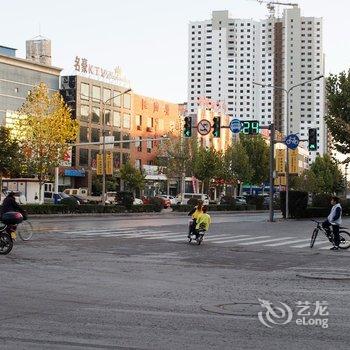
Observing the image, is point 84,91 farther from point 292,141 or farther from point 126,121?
point 292,141

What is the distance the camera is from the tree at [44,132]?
56.3m

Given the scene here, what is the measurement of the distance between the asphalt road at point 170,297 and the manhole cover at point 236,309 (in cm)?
1

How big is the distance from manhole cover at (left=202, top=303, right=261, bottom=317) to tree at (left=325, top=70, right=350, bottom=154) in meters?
46.1

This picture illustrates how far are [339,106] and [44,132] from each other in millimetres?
23696

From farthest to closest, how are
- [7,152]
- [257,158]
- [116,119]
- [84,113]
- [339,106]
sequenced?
1. [257,158]
2. [116,119]
3. [84,113]
4. [339,106]
5. [7,152]

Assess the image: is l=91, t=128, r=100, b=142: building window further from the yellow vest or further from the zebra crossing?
the yellow vest

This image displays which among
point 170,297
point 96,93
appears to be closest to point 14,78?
point 96,93

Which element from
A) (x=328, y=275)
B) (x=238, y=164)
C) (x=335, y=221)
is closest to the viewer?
(x=328, y=275)

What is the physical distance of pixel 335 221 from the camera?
851 inches

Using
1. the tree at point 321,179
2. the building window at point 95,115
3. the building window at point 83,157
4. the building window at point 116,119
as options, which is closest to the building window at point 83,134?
the building window at point 83,157

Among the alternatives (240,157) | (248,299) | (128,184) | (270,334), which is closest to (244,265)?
(248,299)

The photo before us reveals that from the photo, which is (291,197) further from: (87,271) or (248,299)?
(248,299)

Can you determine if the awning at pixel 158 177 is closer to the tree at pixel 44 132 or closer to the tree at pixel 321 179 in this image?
the tree at pixel 321 179

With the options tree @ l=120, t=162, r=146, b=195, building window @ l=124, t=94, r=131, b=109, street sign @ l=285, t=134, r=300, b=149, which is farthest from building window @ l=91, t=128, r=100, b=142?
street sign @ l=285, t=134, r=300, b=149
